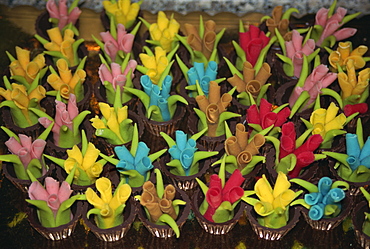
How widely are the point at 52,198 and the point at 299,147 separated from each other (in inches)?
19.8

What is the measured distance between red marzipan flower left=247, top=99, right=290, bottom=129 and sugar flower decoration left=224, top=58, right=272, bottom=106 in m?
0.07

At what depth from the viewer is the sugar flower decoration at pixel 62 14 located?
1684 mm

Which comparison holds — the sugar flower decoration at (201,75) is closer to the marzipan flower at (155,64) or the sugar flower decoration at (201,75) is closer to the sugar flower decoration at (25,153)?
the marzipan flower at (155,64)

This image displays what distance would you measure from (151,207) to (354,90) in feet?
1.78

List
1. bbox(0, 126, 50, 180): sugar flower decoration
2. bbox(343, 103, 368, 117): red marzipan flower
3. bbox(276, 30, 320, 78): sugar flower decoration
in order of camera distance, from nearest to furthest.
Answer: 1. bbox(0, 126, 50, 180): sugar flower decoration
2. bbox(343, 103, 368, 117): red marzipan flower
3. bbox(276, 30, 320, 78): sugar flower decoration

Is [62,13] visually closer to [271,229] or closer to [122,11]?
[122,11]

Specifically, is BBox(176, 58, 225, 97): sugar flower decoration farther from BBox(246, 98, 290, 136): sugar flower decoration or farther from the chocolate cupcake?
the chocolate cupcake

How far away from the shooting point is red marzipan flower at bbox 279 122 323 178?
1328 millimetres

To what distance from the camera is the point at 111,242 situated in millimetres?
1356

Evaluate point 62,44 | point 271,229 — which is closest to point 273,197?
point 271,229

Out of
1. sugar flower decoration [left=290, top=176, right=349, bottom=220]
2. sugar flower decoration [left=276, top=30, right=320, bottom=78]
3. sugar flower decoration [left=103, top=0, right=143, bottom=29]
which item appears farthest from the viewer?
sugar flower decoration [left=103, top=0, right=143, bottom=29]

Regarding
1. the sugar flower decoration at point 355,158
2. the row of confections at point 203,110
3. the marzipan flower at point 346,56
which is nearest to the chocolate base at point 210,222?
the row of confections at point 203,110

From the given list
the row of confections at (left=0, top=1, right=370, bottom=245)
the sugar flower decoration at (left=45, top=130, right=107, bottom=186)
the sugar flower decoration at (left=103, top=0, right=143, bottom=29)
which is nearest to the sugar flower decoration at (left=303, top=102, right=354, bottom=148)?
the row of confections at (left=0, top=1, right=370, bottom=245)

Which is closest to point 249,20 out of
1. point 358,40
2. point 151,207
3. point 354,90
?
point 358,40
